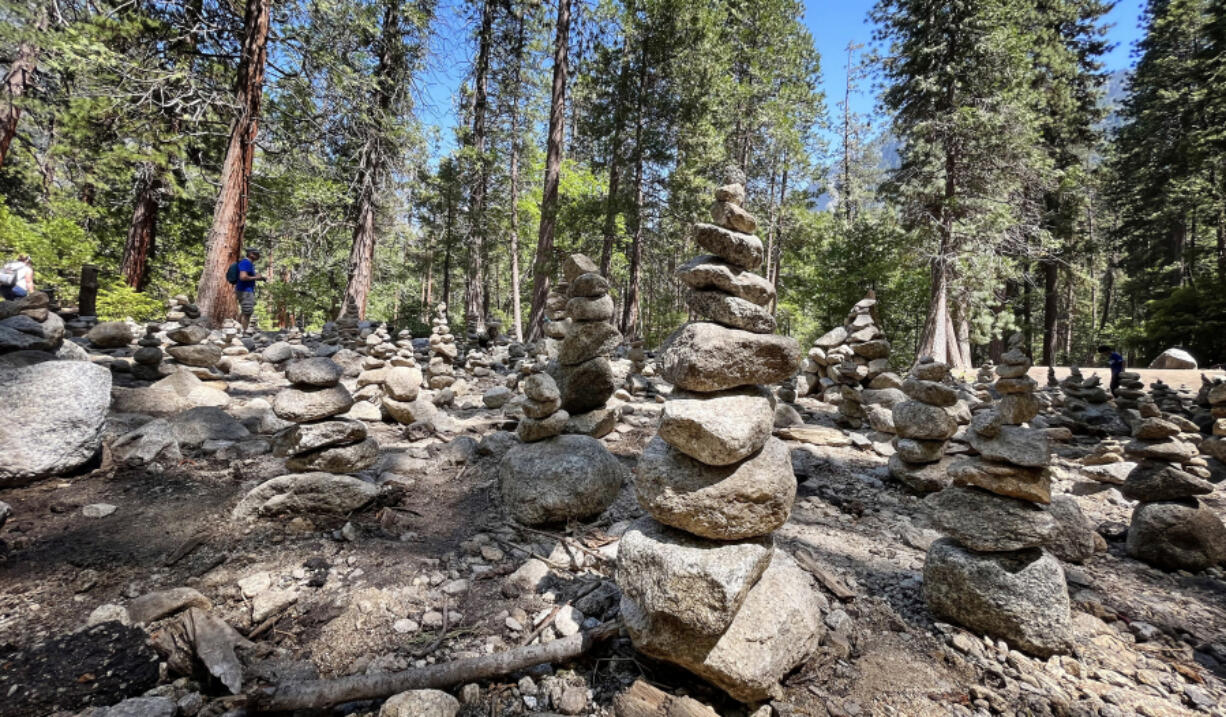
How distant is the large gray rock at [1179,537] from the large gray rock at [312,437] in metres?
6.88

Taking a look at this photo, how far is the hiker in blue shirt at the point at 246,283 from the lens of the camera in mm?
10633

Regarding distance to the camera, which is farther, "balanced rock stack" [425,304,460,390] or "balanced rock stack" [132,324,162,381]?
"balanced rock stack" [425,304,460,390]

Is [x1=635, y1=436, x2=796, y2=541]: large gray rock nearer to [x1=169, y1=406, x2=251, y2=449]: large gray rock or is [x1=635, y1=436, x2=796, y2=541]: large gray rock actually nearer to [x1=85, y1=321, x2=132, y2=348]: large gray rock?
[x1=169, y1=406, x2=251, y2=449]: large gray rock

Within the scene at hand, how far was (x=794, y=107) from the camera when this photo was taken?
20.9 metres

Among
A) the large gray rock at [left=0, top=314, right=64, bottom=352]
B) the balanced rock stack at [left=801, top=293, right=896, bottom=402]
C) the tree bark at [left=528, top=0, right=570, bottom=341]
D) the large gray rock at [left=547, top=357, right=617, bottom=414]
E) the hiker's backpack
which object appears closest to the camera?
the large gray rock at [left=0, top=314, right=64, bottom=352]

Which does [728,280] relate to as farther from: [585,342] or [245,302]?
[245,302]

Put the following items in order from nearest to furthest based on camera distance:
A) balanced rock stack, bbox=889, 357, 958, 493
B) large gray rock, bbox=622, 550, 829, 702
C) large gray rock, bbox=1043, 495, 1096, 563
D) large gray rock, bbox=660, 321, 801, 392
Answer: large gray rock, bbox=622, 550, 829, 702 → large gray rock, bbox=660, 321, 801, 392 → large gray rock, bbox=1043, 495, 1096, 563 → balanced rock stack, bbox=889, 357, 958, 493

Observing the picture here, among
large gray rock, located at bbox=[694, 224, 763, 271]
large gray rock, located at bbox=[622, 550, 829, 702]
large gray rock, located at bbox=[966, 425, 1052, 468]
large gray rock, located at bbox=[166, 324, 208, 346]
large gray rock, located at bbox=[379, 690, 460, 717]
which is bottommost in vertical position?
large gray rock, located at bbox=[379, 690, 460, 717]

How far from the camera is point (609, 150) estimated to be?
16781 millimetres

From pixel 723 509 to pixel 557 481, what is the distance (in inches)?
78.4

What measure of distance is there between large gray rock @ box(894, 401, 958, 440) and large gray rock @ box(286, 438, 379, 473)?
5.77m

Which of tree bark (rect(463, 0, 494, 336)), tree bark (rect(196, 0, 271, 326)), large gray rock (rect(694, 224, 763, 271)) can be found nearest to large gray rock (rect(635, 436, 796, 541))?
large gray rock (rect(694, 224, 763, 271))

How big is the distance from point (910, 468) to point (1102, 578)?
1902mm

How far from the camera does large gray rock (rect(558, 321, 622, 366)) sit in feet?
17.7
